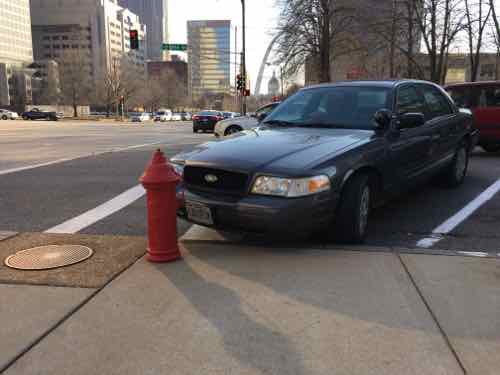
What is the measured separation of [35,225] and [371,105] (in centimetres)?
392

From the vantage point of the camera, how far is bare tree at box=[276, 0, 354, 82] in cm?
2792

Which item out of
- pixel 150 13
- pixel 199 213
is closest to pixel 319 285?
pixel 199 213

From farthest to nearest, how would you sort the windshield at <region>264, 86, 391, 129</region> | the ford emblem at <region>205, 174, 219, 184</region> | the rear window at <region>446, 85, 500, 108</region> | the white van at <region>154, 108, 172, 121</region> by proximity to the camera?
the white van at <region>154, 108, 172, 121</region> → the rear window at <region>446, 85, 500, 108</region> → the windshield at <region>264, 86, 391, 129</region> → the ford emblem at <region>205, 174, 219, 184</region>

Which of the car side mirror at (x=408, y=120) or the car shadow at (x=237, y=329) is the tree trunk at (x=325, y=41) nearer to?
the car side mirror at (x=408, y=120)

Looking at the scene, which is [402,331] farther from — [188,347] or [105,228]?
[105,228]

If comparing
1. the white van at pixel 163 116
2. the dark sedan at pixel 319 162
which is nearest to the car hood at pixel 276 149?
the dark sedan at pixel 319 162

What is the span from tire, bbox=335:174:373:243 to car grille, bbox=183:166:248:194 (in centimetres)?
92

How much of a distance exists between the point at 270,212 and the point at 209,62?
371 feet

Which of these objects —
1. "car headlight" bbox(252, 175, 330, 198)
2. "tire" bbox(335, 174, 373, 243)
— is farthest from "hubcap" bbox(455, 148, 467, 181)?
"car headlight" bbox(252, 175, 330, 198)

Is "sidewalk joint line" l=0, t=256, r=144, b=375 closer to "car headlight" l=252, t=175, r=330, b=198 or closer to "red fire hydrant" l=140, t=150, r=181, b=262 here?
"red fire hydrant" l=140, t=150, r=181, b=262

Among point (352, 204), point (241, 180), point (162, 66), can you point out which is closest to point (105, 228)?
point (241, 180)

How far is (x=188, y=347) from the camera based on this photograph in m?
2.76

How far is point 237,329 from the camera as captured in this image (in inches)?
116

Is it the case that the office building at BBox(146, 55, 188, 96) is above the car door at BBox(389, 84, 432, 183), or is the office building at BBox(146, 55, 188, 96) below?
above
